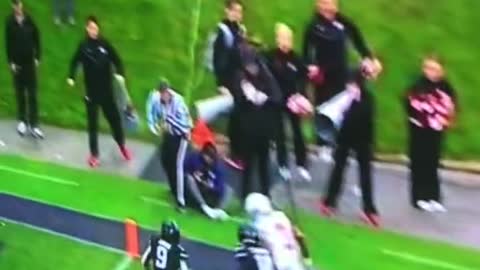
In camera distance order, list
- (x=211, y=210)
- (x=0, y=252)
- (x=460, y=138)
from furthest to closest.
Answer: (x=0, y=252), (x=211, y=210), (x=460, y=138)

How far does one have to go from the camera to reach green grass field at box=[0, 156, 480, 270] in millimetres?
1896

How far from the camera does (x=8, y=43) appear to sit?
2.38 meters

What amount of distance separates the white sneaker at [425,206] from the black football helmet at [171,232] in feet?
1.77

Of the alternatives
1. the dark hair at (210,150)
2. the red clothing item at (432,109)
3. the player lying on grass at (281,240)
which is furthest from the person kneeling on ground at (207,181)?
the red clothing item at (432,109)

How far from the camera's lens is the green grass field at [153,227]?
1.90m

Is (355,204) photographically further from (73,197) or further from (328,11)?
(73,197)

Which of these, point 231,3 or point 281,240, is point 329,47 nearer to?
point 231,3

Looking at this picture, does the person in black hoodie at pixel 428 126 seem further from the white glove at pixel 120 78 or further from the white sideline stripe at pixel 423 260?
the white glove at pixel 120 78

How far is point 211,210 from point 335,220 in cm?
27

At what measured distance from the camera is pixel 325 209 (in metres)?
2.00

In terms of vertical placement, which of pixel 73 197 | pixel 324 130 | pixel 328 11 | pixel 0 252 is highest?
pixel 328 11

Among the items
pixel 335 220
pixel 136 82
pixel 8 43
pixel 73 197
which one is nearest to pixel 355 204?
pixel 335 220

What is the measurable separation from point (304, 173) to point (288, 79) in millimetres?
178

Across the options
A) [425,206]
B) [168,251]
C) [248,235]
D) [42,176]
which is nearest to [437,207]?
[425,206]
